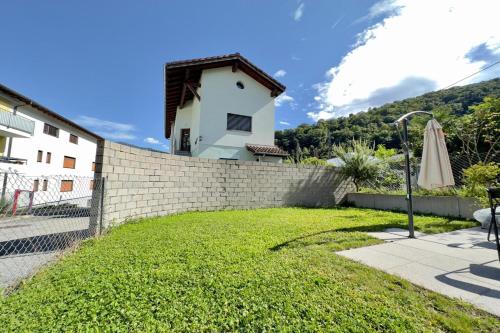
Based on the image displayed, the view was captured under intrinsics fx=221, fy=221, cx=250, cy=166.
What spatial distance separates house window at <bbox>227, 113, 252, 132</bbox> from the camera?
578 inches

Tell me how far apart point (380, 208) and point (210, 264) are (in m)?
8.47

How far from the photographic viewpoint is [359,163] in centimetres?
1030

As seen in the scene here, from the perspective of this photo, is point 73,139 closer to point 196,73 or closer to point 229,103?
point 196,73

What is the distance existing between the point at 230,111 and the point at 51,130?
62.8 ft

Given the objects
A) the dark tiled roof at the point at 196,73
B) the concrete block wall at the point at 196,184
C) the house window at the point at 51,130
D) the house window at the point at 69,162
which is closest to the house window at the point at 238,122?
the dark tiled roof at the point at 196,73

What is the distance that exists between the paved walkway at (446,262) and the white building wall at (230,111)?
35.7ft

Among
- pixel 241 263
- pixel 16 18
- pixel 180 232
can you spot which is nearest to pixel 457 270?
pixel 241 263

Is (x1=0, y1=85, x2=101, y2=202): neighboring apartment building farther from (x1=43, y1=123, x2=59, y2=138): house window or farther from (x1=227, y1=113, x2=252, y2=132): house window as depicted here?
(x1=227, y1=113, x2=252, y2=132): house window

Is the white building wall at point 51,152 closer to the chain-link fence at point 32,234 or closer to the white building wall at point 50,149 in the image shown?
the white building wall at point 50,149

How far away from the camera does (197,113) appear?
1442cm

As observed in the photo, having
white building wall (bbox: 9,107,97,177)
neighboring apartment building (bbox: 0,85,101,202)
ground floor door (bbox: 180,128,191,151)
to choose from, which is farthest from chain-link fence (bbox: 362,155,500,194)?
white building wall (bbox: 9,107,97,177)

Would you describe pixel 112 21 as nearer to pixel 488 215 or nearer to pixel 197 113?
pixel 197 113

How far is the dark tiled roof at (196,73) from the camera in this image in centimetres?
1338

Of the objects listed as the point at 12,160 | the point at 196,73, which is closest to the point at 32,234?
the point at 196,73
